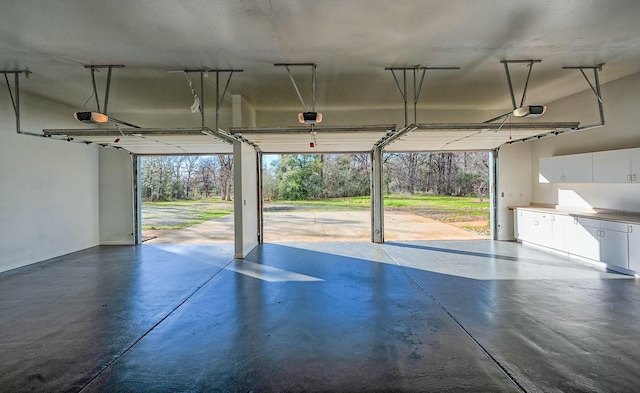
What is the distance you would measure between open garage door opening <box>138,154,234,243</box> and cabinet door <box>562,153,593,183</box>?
981 centimetres

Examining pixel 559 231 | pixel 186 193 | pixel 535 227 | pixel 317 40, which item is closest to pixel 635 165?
pixel 559 231

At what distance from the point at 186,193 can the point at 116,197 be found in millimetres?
6576

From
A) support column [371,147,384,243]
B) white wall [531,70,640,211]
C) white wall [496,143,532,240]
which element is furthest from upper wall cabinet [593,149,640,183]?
support column [371,147,384,243]

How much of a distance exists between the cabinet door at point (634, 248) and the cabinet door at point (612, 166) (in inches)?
33.4

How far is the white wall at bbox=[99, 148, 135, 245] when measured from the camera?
320 inches

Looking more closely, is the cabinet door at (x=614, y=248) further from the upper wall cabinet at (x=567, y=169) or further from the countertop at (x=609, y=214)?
the upper wall cabinet at (x=567, y=169)

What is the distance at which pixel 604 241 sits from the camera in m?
5.21

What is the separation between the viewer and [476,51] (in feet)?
13.1

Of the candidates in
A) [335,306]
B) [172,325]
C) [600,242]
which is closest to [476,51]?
[335,306]

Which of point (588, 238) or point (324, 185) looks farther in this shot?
point (324, 185)

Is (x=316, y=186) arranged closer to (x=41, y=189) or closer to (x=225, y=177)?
(x=225, y=177)

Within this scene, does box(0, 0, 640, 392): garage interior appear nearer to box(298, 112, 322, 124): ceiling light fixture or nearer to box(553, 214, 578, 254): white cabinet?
box(553, 214, 578, 254): white cabinet

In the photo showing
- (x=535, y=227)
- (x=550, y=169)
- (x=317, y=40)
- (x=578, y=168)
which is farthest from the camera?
(x=535, y=227)

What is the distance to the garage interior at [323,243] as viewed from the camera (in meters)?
2.62
